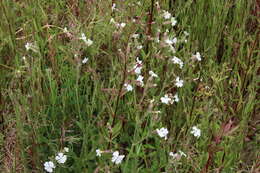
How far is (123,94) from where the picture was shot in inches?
62.7

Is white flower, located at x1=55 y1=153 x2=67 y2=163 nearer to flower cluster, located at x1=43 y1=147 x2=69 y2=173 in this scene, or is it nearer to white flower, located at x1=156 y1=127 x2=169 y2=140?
flower cluster, located at x1=43 y1=147 x2=69 y2=173

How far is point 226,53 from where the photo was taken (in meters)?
2.59

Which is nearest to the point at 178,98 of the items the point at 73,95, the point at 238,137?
the point at 238,137

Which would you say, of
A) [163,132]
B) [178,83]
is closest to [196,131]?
[163,132]

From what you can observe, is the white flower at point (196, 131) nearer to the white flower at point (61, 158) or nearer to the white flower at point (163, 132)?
the white flower at point (163, 132)

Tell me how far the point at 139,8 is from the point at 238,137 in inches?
44.6

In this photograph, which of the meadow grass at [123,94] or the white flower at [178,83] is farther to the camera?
the white flower at [178,83]

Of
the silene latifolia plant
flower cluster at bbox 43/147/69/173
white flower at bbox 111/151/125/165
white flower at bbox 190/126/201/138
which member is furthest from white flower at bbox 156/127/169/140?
flower cluster at bbox 43/147/69/173

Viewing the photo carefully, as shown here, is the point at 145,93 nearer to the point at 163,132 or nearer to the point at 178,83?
the point at 163,132

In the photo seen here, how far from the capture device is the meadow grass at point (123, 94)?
5.58ft

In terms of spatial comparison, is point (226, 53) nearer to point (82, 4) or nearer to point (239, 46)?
point (239, 46)

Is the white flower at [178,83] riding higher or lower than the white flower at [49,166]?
higher

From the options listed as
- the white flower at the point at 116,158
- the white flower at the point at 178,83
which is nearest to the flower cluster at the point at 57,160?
the white flower at the point at 116,158

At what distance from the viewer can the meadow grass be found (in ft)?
5.58
